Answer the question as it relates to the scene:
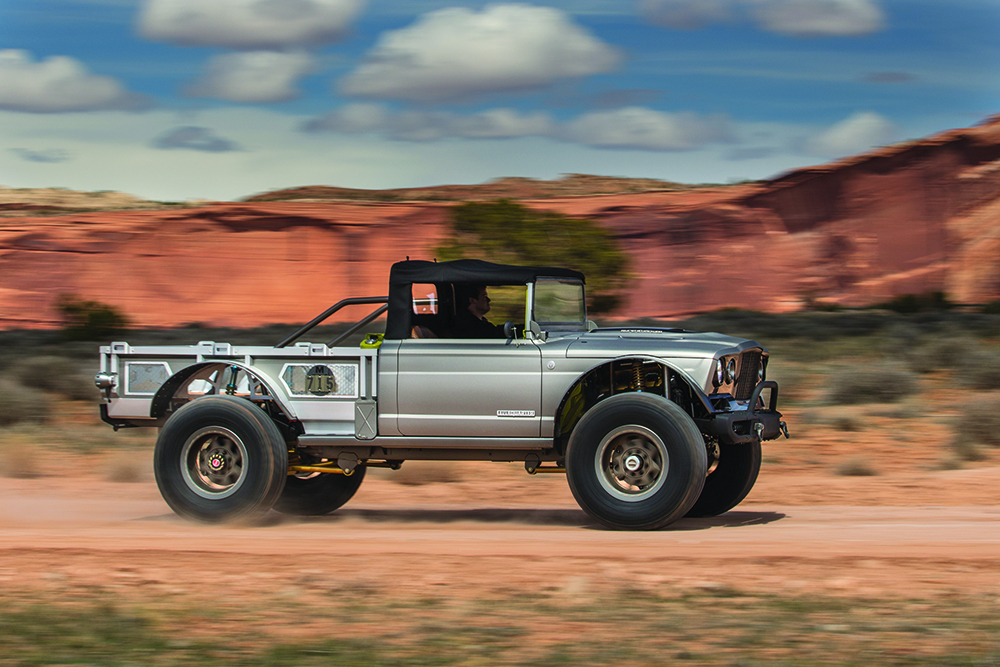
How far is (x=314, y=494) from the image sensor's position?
10.3 metres

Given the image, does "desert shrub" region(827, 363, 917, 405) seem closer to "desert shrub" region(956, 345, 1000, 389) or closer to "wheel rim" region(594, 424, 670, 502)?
"desert shrub" region(956, 345, 1000, 389)

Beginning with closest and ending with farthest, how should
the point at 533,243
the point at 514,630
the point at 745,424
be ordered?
the point at 514,630, the point at 745,424, the point at 533,243

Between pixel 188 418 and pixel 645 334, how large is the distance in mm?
3593

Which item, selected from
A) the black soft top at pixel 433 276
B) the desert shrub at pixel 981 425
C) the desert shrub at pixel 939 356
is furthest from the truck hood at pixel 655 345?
the desert shrub at pixel 939 356

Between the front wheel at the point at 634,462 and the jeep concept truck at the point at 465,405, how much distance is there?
1cm

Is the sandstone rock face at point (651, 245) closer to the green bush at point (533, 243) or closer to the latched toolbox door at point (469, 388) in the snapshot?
the green bush at point (533, 243)

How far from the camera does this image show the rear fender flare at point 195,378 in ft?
29.9

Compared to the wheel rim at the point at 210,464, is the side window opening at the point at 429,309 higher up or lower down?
higher up

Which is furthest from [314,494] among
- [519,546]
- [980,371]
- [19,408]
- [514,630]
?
[980,371]

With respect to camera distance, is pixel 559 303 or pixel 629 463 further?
pixel 559 303

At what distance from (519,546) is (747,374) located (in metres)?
2.39

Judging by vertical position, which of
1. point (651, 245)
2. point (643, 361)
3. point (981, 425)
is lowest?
point (981, 425)

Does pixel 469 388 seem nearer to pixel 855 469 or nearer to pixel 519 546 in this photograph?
pixel 519 546

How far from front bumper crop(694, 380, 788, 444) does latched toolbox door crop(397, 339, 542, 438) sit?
4.17ft
